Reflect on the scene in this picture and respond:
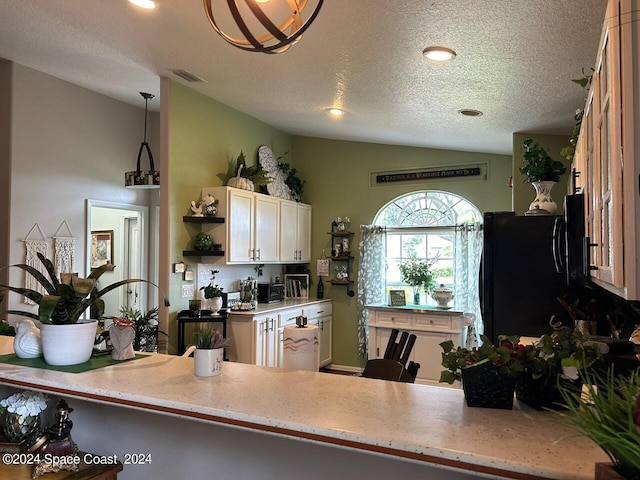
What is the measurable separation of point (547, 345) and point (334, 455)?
727 mm

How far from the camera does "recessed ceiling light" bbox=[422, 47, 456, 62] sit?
251 centimetres

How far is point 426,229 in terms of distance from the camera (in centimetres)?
564

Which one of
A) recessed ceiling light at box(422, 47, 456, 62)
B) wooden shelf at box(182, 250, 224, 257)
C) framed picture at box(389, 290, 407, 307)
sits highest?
recessed ceiling light at box(422, 47, 456, 62)

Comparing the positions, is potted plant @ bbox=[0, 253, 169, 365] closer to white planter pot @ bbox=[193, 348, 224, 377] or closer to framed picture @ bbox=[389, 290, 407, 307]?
white planter pot @ bbox=[193, 348, 224, 377]

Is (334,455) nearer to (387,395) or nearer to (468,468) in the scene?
(387,395)

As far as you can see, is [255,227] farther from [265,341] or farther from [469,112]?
[469,112]

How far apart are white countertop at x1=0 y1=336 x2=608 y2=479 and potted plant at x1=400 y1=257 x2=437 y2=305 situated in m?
4.00

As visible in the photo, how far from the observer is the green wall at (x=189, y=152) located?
4.28 metres

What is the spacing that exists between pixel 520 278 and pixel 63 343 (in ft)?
8.62

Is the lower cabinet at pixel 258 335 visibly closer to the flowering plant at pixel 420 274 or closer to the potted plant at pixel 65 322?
the flowering plant at pixel 420 274

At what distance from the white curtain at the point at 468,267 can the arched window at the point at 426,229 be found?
0.08ft

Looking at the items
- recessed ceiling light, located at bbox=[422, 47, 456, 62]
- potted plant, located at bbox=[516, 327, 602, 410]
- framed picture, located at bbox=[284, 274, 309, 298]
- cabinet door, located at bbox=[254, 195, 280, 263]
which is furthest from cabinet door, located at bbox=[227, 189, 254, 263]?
potted plant, located at bbox=[516, 327, 602, 410]

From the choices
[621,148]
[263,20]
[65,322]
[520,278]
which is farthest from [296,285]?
[621,148]

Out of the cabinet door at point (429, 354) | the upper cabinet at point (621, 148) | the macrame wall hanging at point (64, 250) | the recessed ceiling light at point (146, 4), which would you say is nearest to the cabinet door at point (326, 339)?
the cabinet door at point (429, 354)
